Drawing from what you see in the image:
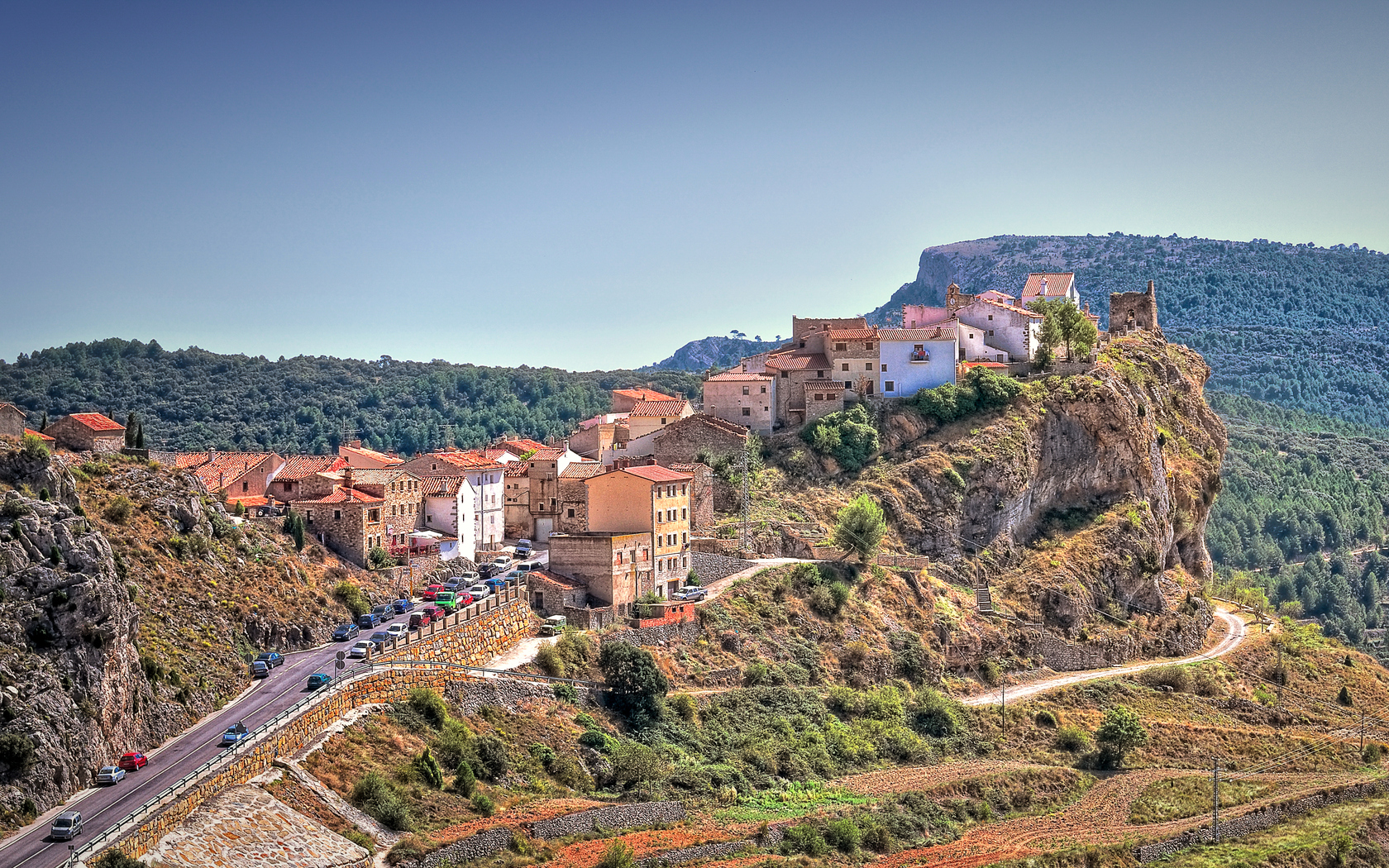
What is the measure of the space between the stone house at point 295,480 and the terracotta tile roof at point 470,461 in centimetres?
689

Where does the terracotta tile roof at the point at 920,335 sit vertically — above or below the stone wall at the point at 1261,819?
above

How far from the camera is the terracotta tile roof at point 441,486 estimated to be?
8269 centimetres

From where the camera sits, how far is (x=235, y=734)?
49.4 metres

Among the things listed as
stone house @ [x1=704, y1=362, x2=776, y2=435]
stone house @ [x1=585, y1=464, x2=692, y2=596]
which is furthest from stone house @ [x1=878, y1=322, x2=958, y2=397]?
stone house @ [x1=585, y1=464, x2=692, y2=596]

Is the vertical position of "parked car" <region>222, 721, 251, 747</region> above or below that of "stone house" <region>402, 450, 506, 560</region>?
below

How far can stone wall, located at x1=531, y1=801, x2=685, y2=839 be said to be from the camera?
51.8 m

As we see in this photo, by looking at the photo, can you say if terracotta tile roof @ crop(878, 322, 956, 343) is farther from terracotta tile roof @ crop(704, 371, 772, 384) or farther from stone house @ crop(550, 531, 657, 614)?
stone house @ crop(550, 531, 657, 614)

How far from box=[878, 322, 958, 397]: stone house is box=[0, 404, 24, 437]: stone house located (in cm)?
5501

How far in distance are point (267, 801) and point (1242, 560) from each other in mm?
160337

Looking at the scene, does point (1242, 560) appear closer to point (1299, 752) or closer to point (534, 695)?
point (1299, 752)

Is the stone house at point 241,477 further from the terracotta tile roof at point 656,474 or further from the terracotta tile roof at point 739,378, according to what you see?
the terracotta tile roof at point 739,378

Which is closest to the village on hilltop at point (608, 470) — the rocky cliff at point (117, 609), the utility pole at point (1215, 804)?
the rocky cliff at point (117, 609)

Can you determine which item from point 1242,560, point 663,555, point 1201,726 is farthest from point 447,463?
point 1242,560

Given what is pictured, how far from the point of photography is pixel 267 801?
46719 mm
